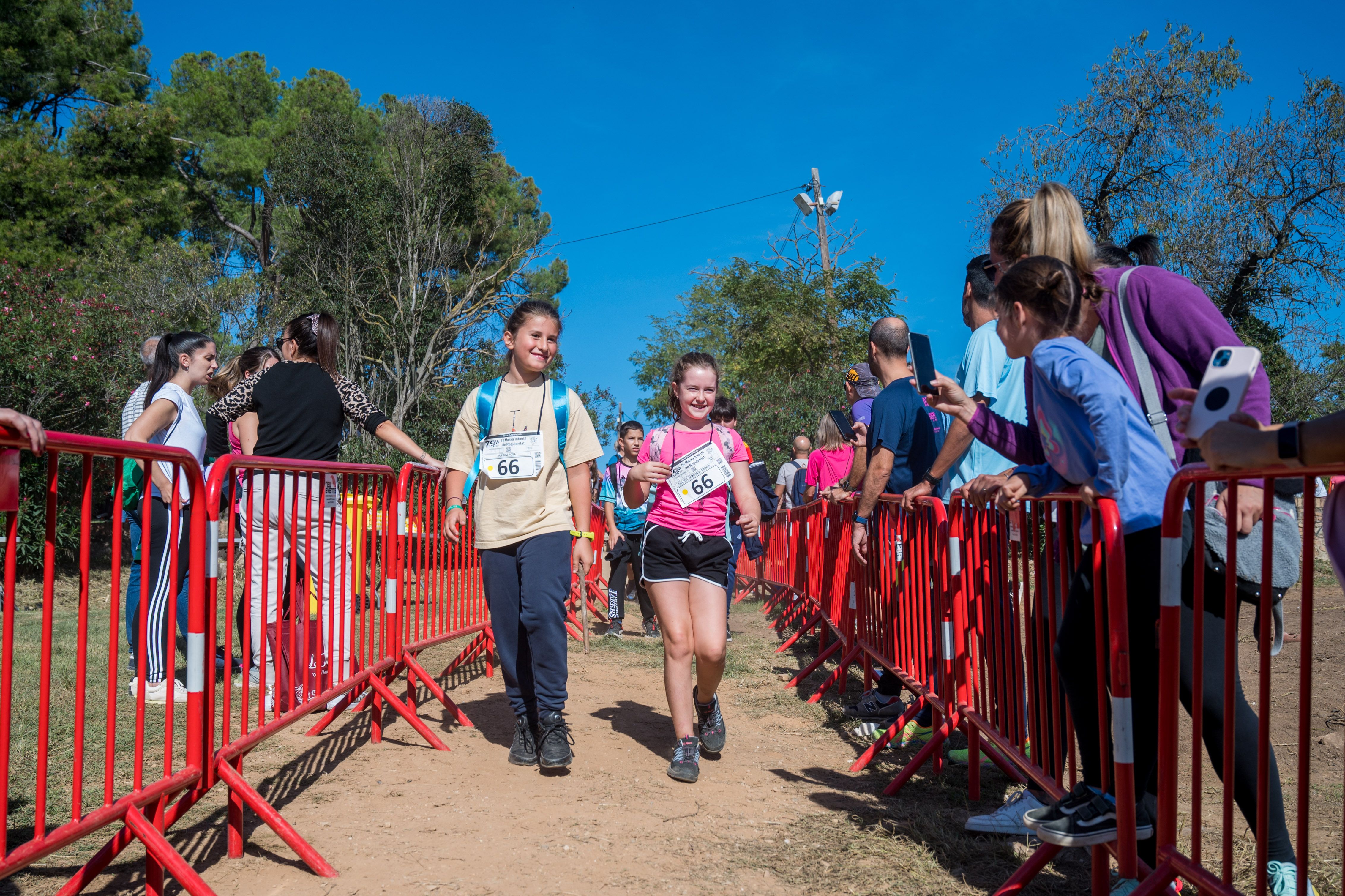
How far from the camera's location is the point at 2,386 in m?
10.8

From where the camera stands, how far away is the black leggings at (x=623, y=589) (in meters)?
9.05

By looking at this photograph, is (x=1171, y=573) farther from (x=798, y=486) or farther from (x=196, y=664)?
(x=798, y=486)

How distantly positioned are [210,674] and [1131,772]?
2.70m

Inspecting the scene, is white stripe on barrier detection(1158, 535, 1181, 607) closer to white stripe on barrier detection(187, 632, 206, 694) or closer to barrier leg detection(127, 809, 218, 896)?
barrier leg detection(127, 809, 218, 896)

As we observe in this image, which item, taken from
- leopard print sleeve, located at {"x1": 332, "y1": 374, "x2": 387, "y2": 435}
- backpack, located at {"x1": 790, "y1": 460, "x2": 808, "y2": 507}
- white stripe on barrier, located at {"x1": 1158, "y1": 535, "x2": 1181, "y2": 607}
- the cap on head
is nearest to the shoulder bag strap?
white stripe on barrier, located at {"x1": 1158, "y1": 535, "x2": 1181, "y2": 607}

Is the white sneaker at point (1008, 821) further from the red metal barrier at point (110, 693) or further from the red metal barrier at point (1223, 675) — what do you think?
the red metal barrier at point (110, 693)

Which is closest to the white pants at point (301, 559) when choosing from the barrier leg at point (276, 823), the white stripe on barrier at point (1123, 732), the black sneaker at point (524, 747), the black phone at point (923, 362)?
the barrier leg at point (276, 823)

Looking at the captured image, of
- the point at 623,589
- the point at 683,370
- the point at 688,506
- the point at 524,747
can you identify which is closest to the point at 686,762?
the point at 524,747

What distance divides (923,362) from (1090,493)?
912mm

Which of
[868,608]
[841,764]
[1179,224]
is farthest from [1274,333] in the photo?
[841,764]

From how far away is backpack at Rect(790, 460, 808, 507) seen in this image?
1124 cm

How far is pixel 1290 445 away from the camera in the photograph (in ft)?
4.64

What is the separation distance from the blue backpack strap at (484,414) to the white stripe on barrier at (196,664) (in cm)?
163

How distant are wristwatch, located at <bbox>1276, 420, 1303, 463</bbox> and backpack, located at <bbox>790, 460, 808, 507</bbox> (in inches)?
373
